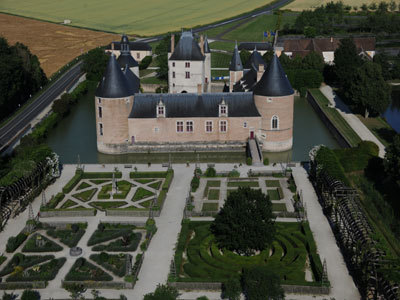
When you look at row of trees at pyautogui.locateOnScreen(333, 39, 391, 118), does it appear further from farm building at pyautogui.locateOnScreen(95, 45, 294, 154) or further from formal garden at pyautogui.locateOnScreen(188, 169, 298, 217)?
formal garden at pyautogui.locateOnScreen(188, 169, 298, 217)

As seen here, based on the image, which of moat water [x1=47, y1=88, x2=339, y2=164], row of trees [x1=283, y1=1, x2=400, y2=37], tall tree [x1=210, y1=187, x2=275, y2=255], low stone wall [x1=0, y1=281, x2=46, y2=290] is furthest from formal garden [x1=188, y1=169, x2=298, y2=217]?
row of trees [x1=283, y1=1, x2=400, y2=37]

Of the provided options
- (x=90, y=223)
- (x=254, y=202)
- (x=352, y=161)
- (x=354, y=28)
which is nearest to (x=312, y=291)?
(x=254, y=202)

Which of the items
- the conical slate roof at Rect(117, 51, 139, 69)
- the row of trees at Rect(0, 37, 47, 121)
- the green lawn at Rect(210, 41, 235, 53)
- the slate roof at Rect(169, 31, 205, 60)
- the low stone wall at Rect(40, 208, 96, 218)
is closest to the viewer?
the low stone wall at Rect(40, 208, 96, 218)

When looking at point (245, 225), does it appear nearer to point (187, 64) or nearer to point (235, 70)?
point (187, 64)

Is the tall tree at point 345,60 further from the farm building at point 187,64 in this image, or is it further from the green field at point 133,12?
the green field at point 133,12

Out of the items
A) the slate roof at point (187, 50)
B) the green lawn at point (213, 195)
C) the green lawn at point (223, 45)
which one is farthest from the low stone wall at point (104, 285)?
the green lawn at point (223, 45)

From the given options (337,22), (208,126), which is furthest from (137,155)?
(337,22)
